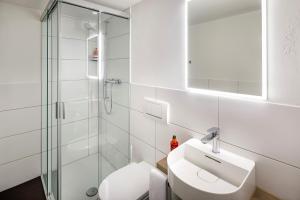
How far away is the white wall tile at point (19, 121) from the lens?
6.49 ft

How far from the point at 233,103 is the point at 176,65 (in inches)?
22.2

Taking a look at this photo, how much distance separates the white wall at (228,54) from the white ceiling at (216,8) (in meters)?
0.03

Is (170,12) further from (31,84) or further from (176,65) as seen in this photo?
(31,84)

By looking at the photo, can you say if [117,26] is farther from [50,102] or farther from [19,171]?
[19,171]

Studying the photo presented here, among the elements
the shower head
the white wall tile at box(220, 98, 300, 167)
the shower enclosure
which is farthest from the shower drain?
the shower head

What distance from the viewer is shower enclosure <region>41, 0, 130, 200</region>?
1.72 metres

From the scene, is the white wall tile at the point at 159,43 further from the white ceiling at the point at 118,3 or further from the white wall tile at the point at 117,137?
the white wall tile at the point at 117,137

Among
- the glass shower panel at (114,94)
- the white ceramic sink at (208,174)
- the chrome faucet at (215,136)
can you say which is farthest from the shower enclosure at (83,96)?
the chrome faucet at (215,136)

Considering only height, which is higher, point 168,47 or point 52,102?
point 168,47

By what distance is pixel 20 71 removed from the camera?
204 cm

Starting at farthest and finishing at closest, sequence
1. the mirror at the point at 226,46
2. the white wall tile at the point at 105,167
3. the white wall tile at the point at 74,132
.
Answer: the white wall tile at the point at 105,167, the white wall tile at the point at 74,132, the mirror at the point at 226,46

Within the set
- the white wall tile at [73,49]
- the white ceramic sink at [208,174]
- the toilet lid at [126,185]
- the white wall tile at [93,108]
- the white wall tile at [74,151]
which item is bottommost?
the toilet lid at [126,185]

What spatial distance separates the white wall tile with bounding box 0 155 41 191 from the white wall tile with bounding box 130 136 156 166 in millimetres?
1331

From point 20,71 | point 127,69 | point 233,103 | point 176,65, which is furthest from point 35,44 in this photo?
point 233,103
